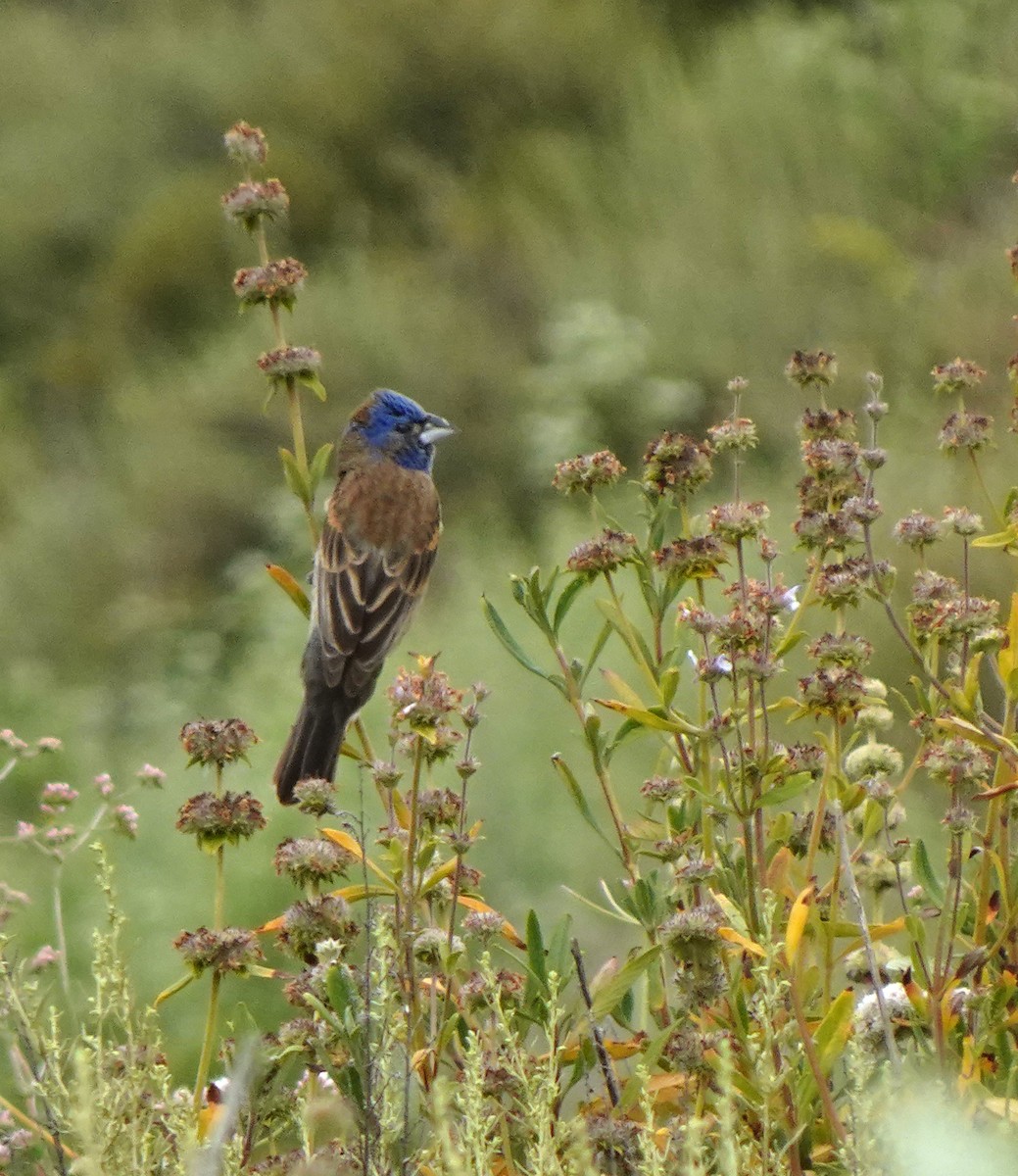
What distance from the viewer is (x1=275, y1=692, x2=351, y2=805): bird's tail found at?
2.24m

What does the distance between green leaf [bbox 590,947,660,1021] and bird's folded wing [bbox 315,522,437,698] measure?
1217mm

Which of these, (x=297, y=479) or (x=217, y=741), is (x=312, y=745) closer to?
(x=297, y=479)

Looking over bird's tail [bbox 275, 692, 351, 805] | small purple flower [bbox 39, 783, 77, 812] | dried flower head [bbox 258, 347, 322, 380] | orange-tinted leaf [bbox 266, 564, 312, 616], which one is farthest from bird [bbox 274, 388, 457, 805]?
dried flower head [bbox 258, 347, 322, 380]

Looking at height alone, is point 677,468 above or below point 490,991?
above

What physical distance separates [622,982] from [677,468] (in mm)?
446

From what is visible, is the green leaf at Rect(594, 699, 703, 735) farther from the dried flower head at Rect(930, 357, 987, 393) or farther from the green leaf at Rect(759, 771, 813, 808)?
the dried flower head at Rect(930, 357, 987, 393)

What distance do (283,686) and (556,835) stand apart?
4.82 ft

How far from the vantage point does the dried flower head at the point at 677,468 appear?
59.6 inches

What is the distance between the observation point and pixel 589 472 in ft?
5.01

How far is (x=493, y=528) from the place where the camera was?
7309mm

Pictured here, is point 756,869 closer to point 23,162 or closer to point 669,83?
point 669,83

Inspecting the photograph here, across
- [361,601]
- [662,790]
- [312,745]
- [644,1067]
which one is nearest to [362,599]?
[361,601]

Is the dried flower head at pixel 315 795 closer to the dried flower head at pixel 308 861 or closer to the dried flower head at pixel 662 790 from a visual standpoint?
the dried flower head at pixel 308 861

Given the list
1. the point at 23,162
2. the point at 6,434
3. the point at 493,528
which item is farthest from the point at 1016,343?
the point at 23,162
